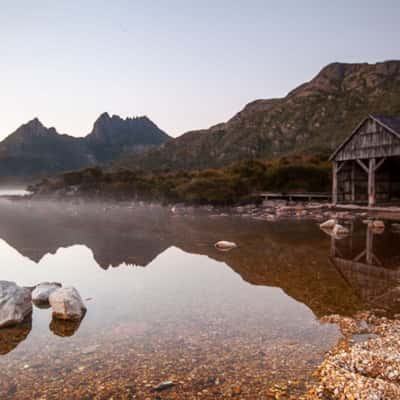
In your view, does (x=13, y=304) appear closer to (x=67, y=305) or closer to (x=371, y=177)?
(x=67, y=305)

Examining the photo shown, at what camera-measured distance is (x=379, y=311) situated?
7.32m

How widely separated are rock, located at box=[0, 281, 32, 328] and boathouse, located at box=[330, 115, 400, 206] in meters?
23.4

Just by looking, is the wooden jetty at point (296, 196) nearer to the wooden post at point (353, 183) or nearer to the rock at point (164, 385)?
the wooden post at point (353, 183)

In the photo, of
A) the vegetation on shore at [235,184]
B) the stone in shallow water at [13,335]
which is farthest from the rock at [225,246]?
the vegetation on shore at [235,184]

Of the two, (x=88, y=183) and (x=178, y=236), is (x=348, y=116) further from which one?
(x=178, y=236)

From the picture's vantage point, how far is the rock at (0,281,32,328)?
7055 mm

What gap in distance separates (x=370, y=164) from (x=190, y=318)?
22.5 m

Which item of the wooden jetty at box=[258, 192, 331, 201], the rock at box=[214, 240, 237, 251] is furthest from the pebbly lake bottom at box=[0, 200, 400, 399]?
the wooden jetty at box=[258, 192, 331, 201]

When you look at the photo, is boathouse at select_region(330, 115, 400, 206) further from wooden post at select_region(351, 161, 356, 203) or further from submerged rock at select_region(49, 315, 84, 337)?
submerged rock at select_region(49, 315, 84, 337)

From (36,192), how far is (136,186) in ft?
91.9

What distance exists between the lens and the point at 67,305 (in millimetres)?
7578

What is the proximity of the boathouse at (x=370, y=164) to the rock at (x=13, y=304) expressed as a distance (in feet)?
76.7

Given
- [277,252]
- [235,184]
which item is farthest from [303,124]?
[277,252]

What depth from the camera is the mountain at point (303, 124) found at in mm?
86688
